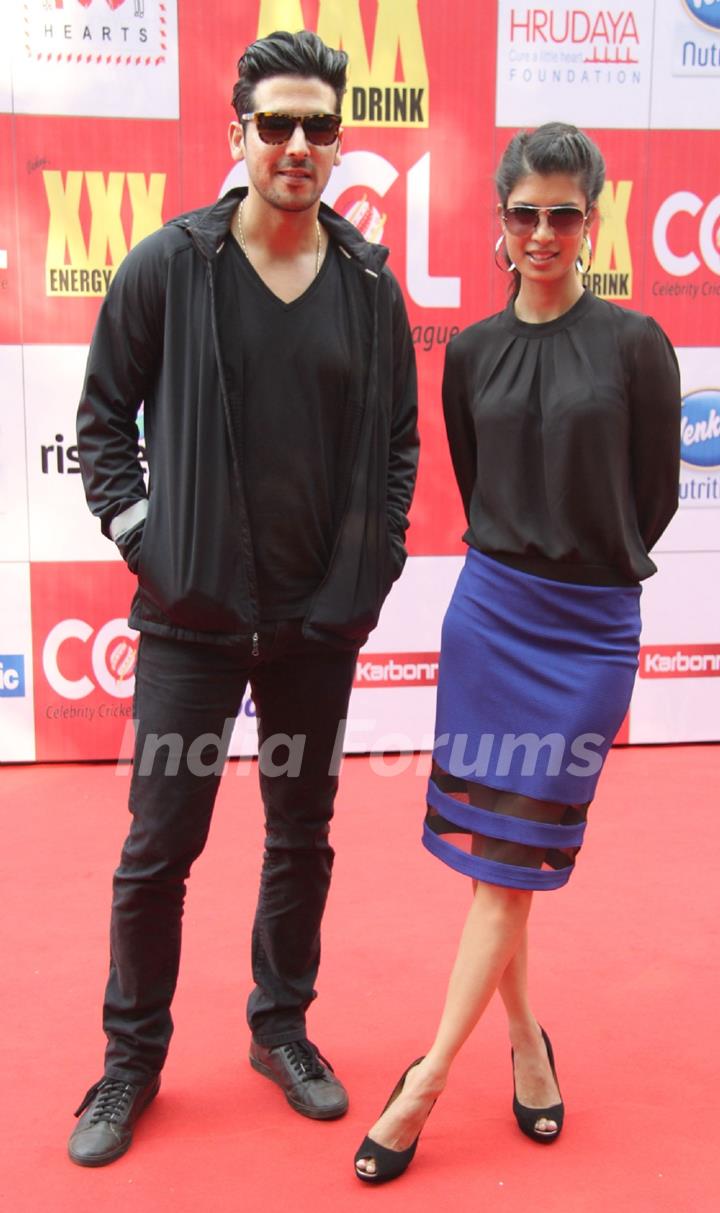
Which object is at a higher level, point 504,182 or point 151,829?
point 504,182

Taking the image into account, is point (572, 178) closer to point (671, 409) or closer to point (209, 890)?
point (671, 409)

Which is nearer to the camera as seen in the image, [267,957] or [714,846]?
[267,957]

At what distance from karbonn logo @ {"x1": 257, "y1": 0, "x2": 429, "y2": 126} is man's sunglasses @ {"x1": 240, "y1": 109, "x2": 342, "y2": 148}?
7.54 ft

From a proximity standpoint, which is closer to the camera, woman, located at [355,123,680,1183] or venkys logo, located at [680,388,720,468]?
woman, located at [355,123,680,1183]

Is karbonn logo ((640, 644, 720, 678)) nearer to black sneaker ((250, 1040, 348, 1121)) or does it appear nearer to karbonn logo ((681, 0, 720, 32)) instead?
karbonn logo ((681, 0, 720, 32))

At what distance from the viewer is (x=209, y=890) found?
131 inches

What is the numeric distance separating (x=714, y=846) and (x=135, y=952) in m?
2.12

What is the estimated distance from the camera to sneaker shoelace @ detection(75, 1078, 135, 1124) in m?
2.18

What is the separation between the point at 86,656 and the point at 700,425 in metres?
2.41

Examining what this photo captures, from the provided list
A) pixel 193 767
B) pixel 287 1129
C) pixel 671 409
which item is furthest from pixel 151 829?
pixel 671 409

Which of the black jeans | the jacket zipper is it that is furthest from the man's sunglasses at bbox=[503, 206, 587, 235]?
the black jeans

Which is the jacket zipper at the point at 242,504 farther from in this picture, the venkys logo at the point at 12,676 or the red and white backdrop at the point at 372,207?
the venkys logo at the point at 12,676

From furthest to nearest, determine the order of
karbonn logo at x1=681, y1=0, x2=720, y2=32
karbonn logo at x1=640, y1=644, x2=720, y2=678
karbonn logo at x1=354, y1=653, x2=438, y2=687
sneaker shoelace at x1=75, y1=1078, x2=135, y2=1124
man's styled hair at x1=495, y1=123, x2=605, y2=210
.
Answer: karbonn logo at x1=640, y1=644, x2=720, y2=678 → karbonn logo at x1=354, y1=653, x2=438, y2=687 → karbonn logo at x1=681, y1=0, x2=720, y2=32 → sneaker shoelace at x1=75, y1=1078, x2=135, y2=1124 → man's styled hair at x1=495, y1=123, x2=605, y2=210

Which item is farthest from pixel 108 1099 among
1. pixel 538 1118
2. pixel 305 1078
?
pixel 538 1118
